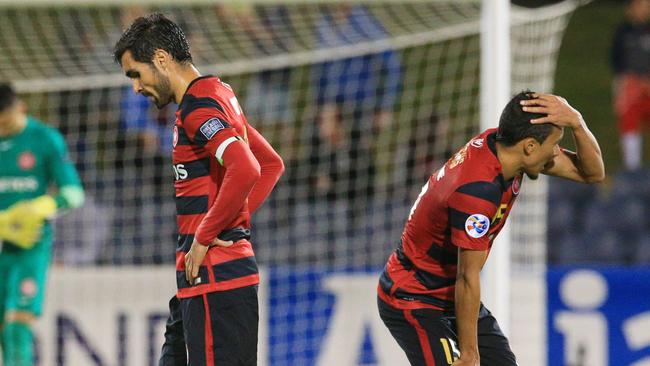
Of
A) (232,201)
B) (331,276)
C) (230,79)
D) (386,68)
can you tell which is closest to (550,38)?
(386,68)

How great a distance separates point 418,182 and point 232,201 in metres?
4.40

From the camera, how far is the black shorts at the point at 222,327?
13.1 feet

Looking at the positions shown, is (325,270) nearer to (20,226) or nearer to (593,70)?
(20,226)

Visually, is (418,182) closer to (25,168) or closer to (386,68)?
(386,68)

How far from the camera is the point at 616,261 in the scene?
921 cm

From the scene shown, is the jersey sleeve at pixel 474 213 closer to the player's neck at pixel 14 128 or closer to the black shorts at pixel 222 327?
the black shorts at pixel 222 327

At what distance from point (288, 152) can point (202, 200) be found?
4.56 m

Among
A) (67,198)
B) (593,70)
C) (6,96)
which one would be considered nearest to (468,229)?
(67,198)

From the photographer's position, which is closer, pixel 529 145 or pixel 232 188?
pixel 232 188

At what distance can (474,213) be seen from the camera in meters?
4.00

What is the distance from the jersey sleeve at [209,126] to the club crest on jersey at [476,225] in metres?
0.85

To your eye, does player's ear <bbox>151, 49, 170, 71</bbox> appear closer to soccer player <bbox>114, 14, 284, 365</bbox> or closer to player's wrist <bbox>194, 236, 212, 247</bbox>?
soccer player <bbox>114, 14, 284, 365</bbox>

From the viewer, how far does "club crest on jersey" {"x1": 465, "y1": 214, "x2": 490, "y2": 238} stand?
3.99 m

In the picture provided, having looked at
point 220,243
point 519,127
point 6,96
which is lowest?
point 220,243
